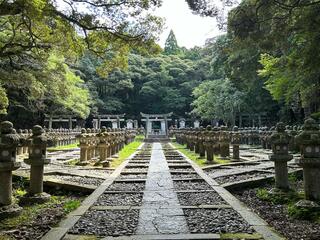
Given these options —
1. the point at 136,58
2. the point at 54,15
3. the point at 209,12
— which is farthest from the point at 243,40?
the point at 136,58

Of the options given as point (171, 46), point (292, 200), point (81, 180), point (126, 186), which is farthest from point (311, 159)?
point (171, 46)

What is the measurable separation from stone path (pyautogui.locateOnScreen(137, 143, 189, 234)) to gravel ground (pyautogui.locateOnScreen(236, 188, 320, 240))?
1.43 m

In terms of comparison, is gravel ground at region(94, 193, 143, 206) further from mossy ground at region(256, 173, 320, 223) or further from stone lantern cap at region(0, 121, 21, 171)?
mossy ground at region(256, 173, 320, 223)

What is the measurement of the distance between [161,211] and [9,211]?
2.51 metres

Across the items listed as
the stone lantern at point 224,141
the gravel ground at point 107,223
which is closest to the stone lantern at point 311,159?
the gravel ground at point 107,223

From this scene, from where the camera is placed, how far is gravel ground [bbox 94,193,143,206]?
718 centimetres

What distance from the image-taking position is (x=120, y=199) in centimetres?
768

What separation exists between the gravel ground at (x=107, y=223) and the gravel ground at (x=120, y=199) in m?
0.70

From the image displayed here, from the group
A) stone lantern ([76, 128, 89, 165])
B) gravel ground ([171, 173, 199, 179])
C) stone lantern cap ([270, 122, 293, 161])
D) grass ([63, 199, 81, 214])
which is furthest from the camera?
stone lantern ([76, 128, 89, 165])

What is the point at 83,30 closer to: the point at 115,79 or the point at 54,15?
the point at 54,15

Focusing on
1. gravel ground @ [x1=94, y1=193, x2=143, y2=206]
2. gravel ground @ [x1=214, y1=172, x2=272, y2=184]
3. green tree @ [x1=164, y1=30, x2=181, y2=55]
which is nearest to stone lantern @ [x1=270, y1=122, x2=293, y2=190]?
gravel ground @ [x1=214, y1=172, x2=272, y2=184]

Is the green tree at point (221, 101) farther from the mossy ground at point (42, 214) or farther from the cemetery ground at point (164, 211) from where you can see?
the mossy ground at point (42, 214)

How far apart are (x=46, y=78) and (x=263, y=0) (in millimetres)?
14712

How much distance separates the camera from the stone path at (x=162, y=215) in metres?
5.06
